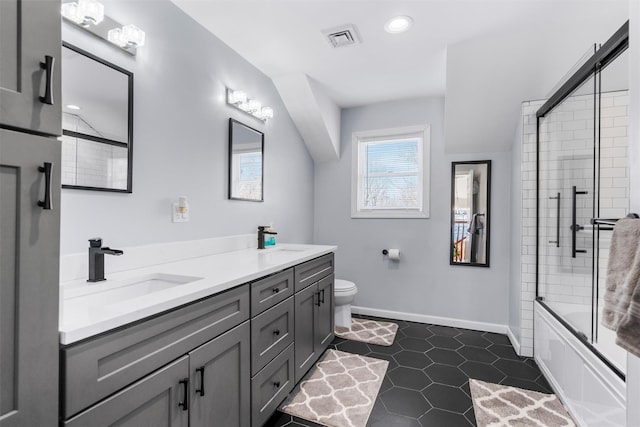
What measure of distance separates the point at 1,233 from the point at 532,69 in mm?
3114

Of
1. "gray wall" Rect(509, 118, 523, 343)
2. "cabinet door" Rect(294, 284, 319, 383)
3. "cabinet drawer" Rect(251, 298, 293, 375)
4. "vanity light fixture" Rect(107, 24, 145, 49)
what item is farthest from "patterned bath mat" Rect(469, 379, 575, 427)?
"vanity light fixture" Rect(107, 24, 145, 49)

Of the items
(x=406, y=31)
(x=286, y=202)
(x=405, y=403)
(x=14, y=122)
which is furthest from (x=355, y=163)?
(x=14, y=122)

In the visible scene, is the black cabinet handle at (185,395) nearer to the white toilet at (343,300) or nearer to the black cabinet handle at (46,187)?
the black cabinet handle at (46,187)

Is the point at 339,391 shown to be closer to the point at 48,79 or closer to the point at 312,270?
the point at 312,270

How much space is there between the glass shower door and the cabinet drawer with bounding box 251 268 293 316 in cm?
171

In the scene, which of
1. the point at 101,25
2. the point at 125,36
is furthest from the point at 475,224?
the point at 101,25

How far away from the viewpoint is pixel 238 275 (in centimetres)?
149

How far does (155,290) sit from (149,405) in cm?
65

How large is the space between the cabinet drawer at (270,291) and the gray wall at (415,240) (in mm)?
1859

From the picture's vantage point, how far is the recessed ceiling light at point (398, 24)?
2.12 metres

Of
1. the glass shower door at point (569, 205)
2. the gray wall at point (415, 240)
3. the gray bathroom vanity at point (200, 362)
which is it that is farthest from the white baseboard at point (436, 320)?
the gray bathroom vanity at point (200, 362)

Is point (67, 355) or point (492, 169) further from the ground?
point (492, 169)

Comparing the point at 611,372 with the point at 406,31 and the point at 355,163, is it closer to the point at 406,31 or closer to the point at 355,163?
the point at 406,31

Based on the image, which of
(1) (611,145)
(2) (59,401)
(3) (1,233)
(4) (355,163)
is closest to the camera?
(3) (1,233)
